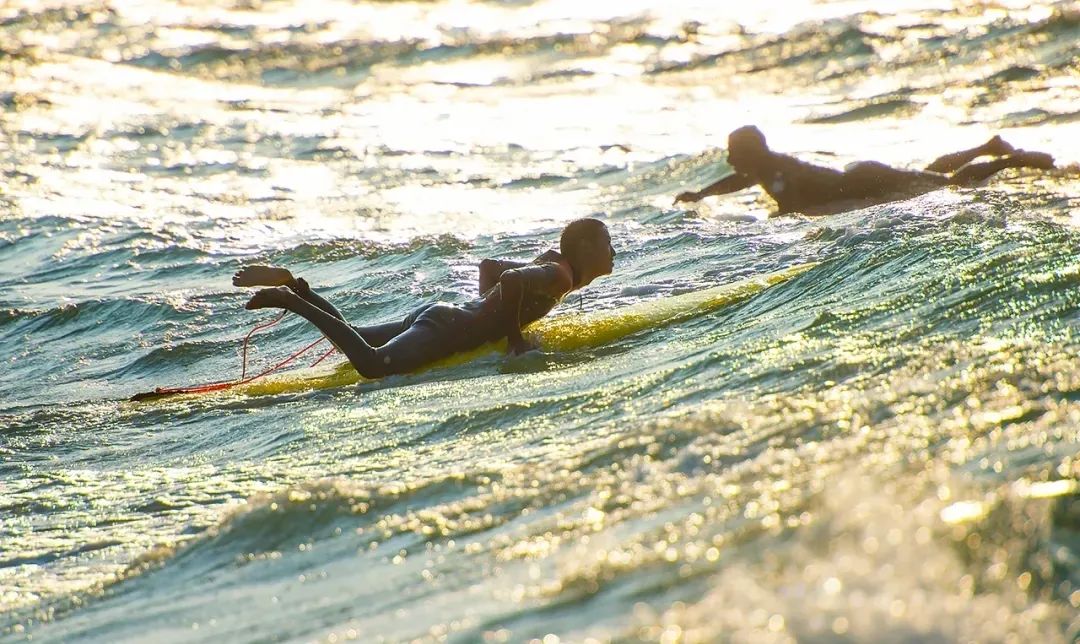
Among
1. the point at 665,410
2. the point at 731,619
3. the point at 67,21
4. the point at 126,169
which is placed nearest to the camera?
the point at 731,619

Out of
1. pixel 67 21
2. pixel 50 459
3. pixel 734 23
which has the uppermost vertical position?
pixel 67 21

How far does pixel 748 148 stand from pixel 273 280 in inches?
202

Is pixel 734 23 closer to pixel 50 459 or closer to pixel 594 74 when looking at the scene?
pixel 594 74

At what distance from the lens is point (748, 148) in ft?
34.9

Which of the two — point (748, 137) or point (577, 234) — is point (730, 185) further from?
point (577, 234)

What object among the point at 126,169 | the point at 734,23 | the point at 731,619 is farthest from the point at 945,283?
the point at 734,23

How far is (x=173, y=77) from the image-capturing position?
22484mm

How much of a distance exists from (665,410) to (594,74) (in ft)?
52.9

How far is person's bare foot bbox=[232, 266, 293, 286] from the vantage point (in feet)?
22.1

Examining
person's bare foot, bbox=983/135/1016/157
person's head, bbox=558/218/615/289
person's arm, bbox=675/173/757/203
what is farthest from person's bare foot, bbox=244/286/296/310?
person's bare foot, bbox=983/135/1016/157

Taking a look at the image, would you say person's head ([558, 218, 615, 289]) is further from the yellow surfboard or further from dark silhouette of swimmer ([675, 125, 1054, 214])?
dark silhouette of swimmer ([675, 125, 1054, 214])

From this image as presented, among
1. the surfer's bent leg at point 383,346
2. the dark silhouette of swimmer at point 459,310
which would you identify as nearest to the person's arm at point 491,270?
the dark silhouette of swimmer at point 459,310

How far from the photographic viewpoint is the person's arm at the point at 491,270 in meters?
7.92

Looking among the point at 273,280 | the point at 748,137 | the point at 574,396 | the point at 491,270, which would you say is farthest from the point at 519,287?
the point at 748,137
